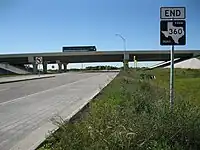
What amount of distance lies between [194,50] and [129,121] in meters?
110

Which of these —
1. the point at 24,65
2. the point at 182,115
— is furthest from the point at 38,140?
the point at 24,65

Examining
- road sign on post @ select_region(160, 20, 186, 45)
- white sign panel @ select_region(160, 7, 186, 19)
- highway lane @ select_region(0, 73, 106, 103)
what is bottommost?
highway lane @ select_region(0, 73, 106, 103)

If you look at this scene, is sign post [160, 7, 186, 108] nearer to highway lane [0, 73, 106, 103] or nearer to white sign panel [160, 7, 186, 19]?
white sign panel [160, 7, 186, 19]

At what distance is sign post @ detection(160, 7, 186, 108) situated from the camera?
26.3 ft

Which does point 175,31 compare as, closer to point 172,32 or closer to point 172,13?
point 172,32

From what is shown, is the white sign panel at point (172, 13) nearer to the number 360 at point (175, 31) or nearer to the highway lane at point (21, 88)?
the number 360 at point (175, 31)

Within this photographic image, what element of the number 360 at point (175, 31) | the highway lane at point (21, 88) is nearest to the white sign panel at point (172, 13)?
the number 360 at point (175, 31)

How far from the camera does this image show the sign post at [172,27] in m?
8.02

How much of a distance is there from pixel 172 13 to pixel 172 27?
32 cm

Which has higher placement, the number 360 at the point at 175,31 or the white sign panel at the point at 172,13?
the white sign panel at the point at 172,13

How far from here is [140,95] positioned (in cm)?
1041

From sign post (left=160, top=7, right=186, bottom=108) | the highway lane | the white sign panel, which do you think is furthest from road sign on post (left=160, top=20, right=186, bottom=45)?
the highway lane

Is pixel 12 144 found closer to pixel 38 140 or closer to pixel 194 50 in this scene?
pixel 38 140

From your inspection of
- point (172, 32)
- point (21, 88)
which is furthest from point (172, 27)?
point (21, 88)
